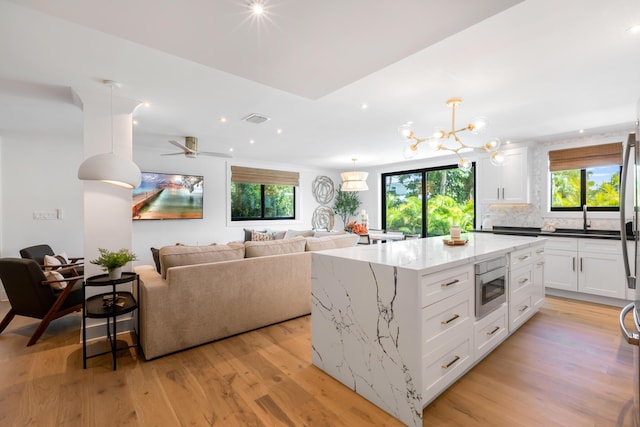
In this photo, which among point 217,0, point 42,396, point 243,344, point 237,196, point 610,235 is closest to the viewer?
point 217,0

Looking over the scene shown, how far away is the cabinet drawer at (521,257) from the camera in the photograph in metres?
2.71

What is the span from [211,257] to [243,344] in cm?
88

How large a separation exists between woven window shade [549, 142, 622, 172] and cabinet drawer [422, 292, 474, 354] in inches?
157

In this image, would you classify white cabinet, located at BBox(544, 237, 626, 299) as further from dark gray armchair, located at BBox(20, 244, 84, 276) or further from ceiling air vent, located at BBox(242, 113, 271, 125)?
dark gray armchair, located at BBox(20, 244, 84, 276)

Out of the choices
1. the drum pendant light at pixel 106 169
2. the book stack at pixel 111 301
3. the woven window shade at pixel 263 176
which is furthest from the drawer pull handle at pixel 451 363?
the woven window shade at pixel 263 176

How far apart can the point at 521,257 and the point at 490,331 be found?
2.99 ft

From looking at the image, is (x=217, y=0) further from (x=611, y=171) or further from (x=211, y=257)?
(x=611, y=171)

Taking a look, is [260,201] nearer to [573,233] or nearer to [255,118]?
[255,118]

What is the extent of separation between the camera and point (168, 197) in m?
5.65

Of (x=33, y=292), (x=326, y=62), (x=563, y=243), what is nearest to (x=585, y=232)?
(x=563, y=243)

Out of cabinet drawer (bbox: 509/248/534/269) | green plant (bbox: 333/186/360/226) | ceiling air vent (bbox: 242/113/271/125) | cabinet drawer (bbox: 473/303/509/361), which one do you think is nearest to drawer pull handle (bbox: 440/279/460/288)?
cabinet drawer (bbox: 473/303/509/361)

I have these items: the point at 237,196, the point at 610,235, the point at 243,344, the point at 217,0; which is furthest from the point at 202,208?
the point at 610,235

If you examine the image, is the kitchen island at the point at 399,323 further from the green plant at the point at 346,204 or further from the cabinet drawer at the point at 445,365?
the green plant at the point at 346,204

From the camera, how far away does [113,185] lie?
2822 millimetres
